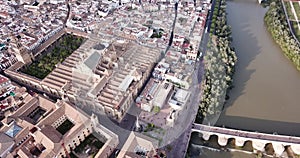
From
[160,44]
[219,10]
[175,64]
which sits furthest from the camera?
[219,10]

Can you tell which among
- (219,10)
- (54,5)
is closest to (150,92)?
(219,10)

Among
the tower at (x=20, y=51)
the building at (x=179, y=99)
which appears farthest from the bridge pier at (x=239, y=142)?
the tower at (x=20, y=51)

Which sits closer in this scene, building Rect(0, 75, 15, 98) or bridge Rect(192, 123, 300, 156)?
bridge Rect(192, 123, 300, 156)

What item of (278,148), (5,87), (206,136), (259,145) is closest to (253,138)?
(259,145)

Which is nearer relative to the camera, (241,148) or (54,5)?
(241,148)

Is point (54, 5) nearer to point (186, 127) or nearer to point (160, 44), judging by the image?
point (160, 44)

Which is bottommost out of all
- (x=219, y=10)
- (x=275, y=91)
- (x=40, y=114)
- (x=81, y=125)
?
(x=40, y=114)

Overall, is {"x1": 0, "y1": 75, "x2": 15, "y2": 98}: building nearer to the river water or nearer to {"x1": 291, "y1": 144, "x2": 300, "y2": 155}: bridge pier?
the river water

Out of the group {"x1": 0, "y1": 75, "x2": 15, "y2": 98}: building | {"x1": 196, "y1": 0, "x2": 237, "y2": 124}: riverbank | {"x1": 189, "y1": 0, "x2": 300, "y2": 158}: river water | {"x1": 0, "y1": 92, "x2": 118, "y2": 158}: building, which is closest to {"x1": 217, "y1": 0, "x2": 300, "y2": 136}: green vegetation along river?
{"x1": 189, "y1": 0, "x2": 300, "y2": 158}: river water
